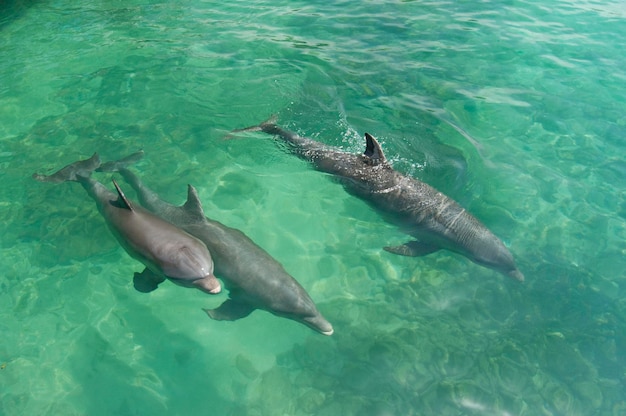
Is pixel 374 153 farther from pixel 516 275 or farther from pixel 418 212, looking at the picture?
pixel 516 275

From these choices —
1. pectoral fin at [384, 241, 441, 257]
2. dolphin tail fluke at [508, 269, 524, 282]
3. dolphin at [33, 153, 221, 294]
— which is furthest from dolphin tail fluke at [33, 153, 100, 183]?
dolphin tail fluke at [508, 269, 524, 282]

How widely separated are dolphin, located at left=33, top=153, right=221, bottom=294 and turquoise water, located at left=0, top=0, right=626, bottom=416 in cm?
116

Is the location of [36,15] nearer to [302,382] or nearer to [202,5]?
[202,5]

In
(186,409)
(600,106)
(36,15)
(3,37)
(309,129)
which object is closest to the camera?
(186,409)

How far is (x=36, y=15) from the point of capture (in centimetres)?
1614

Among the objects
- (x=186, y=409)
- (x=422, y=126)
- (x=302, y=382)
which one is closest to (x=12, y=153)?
(x=186, y=409)

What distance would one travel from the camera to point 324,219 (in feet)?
26.4

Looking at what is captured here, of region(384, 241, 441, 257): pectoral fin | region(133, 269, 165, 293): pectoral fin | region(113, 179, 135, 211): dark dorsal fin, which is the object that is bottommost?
region(384, 241, 441, 257): pectoral fin

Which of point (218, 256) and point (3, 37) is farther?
point (3, 37)

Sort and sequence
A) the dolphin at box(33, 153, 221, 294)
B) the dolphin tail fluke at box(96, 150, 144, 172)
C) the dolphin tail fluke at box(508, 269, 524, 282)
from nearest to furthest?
the dolphin at box(33, 153, 221, 294), the dolphin tail fluke at box(508, 269, 524, 282), the dolphin tail fluke at box(96, 150, 144, 172)

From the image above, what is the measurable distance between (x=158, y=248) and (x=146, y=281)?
0.89 m

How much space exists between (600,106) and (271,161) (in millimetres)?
8647

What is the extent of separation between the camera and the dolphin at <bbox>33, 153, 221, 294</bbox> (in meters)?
5.34

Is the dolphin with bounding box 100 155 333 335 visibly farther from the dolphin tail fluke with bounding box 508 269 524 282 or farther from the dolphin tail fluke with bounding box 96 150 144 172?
the dolphin tail fluke with bounding box 508 269 524 282
